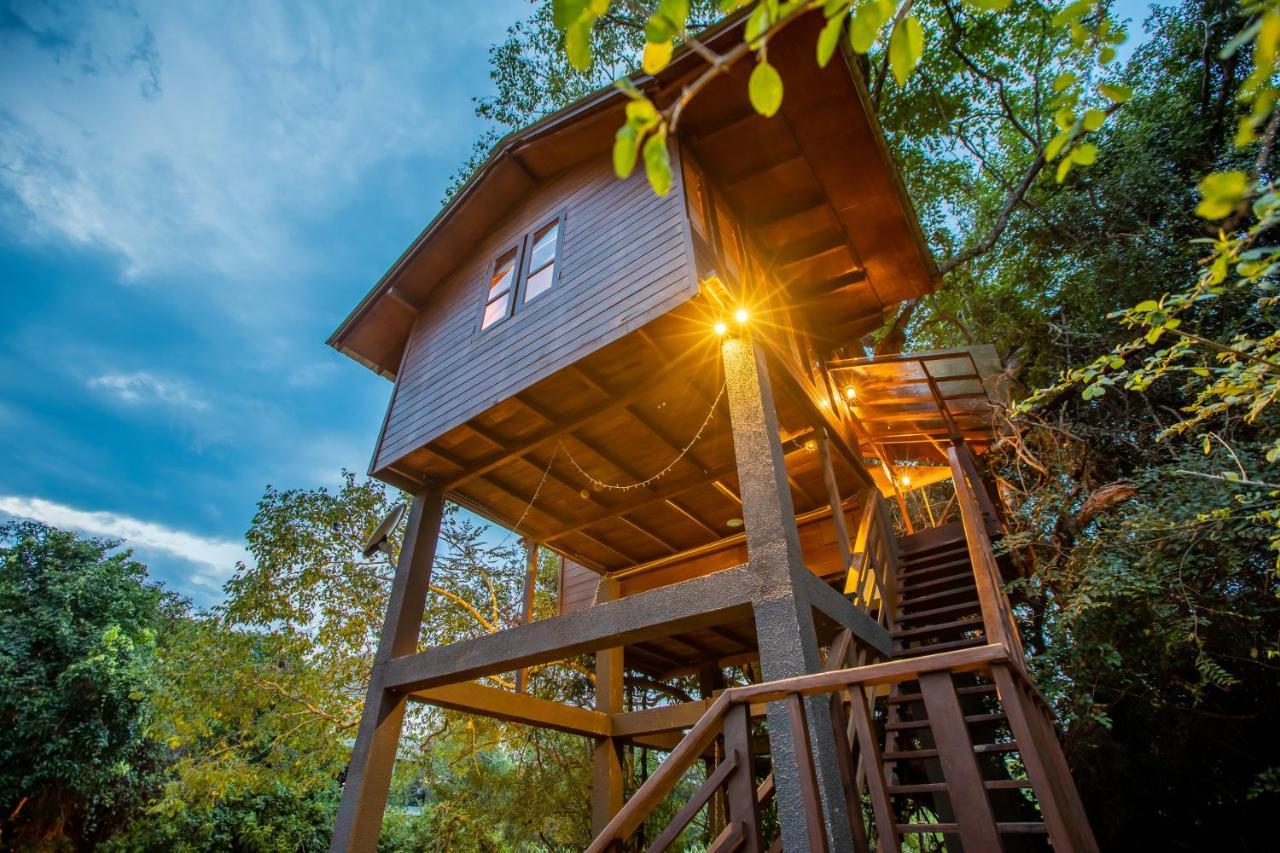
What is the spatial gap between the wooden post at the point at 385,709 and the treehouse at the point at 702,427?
0.08 ft

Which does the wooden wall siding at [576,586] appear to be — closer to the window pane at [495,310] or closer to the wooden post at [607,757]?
the wooden post at [607,757]

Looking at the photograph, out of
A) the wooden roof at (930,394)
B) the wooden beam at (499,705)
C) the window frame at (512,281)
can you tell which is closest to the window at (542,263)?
the window frame at (512,281)

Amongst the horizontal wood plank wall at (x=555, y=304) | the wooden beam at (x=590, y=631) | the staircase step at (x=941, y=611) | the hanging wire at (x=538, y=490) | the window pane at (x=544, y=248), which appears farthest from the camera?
the hanging wire at (x=538, y=490)

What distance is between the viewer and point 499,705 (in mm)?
5859

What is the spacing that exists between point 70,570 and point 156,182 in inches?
5547

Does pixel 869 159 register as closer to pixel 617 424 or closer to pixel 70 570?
pixel 617 424

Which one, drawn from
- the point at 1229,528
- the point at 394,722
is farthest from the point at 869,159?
the point at 394,722

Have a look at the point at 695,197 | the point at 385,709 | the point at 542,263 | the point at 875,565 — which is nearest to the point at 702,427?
the point at 695,197

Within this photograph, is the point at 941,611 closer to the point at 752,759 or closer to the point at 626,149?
the point at 752,759

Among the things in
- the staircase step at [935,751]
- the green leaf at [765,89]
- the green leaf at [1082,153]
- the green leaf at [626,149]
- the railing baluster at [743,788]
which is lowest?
the railing baluster at [743,788]

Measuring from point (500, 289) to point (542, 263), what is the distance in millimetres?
704

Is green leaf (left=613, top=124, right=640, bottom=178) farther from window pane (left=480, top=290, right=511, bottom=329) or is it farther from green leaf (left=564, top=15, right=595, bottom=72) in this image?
window pane (left=480, top=290, right=511, bottom=329)

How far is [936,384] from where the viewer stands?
26.0 ft

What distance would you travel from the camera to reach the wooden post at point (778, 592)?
127 inches
